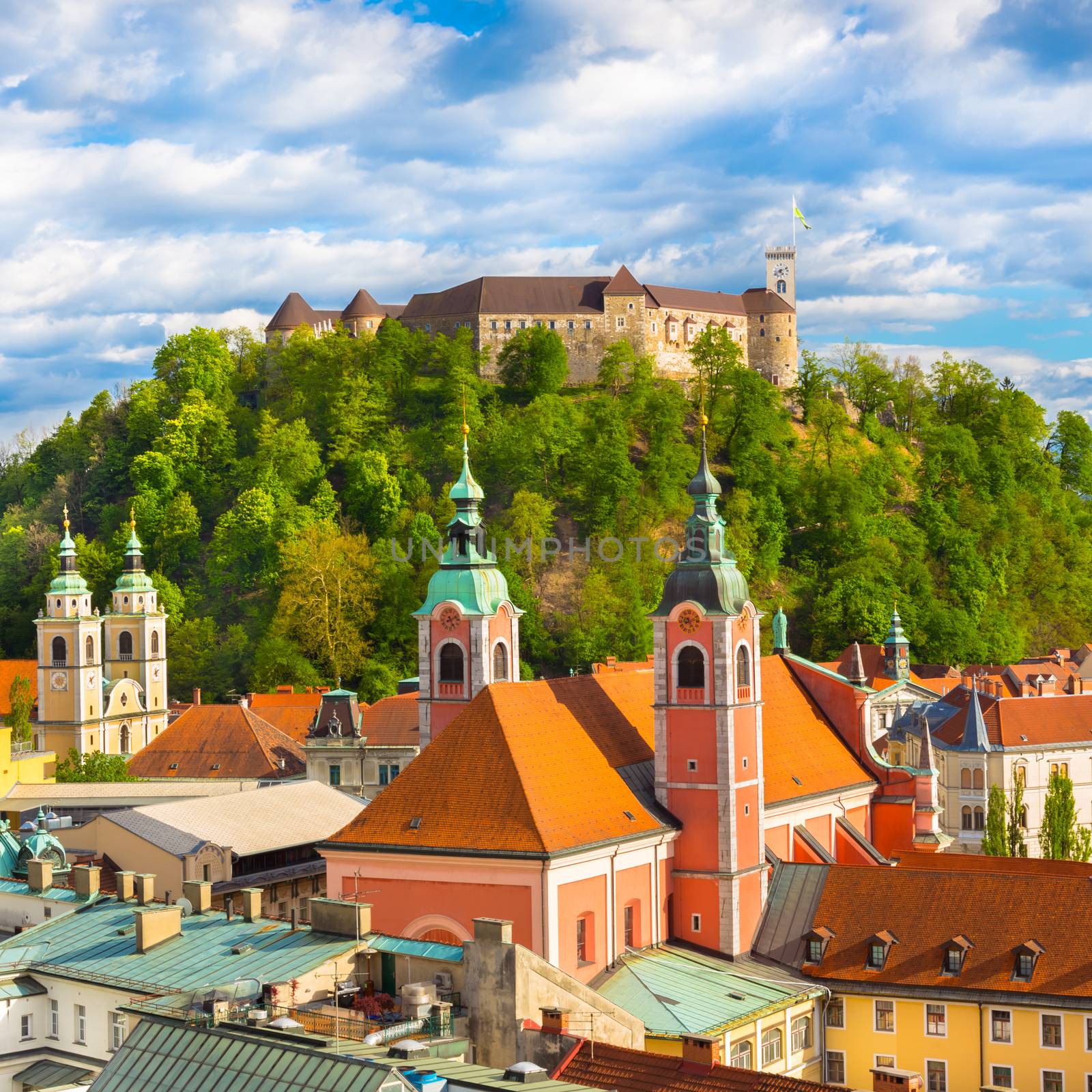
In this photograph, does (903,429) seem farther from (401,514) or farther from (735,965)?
(735,965)

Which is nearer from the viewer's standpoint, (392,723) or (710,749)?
(710,749)

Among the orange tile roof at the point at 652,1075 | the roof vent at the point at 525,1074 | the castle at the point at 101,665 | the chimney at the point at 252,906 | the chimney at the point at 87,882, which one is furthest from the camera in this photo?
the castle at the point at 101,665

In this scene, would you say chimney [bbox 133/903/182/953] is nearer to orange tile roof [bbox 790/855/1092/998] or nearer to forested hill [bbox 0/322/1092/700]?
orange tile roof [bbox 790/855/1092/998]

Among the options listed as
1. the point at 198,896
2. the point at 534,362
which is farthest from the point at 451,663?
the point at 534,362

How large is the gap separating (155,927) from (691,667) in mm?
15052

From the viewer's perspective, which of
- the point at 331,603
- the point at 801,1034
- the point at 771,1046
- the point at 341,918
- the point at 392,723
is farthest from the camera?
the point at 331,603

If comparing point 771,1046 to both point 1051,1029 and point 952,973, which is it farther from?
point 1051,1029

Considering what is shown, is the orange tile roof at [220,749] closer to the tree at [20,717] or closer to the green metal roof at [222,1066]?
the tree at [20,717]

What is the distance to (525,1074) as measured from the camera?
25297 mm

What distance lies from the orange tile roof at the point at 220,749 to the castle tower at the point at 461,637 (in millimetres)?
24423

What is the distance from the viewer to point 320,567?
96.1 m

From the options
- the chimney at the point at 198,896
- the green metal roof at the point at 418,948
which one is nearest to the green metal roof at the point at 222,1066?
the green metal roof at the point at 418,948

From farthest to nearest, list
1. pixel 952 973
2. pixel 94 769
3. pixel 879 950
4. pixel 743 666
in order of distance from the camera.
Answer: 1. pixel 94 769
2. pixel 743 666
3. pixel 879 950
4. pixel 952 973

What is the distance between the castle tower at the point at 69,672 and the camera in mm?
89250
